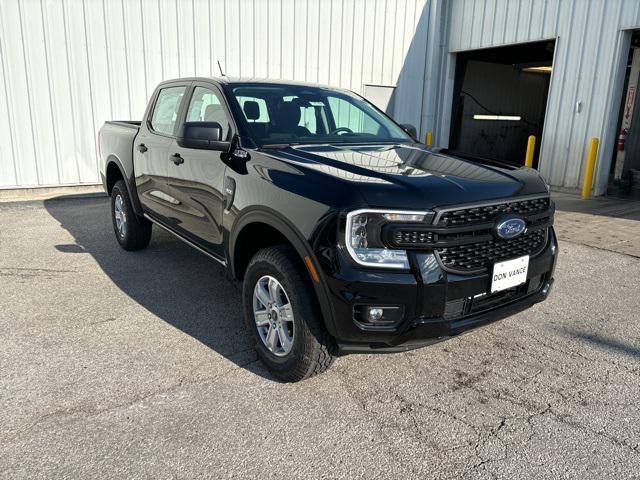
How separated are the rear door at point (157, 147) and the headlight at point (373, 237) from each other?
225 centimetres

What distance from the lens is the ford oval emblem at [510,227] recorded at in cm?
259

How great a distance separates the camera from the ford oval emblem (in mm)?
2590

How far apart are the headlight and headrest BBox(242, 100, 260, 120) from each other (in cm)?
150

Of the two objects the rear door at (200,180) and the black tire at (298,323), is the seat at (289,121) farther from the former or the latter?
the black tire at (298,323)

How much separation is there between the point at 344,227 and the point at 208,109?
2009mm

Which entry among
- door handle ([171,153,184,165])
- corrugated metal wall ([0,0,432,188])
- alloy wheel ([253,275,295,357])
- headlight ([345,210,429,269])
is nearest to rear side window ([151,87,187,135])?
door handle ([171,153,184,165])

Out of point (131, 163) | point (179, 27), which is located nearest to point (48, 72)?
point (179, 27)

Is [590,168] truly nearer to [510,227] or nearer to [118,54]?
[510,227]

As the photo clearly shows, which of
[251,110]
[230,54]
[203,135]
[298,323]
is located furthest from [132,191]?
[230,54]

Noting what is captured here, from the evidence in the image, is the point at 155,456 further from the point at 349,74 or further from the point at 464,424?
the point at 349,74

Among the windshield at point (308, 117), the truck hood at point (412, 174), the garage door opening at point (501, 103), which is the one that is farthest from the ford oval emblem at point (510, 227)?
the garage door opening at point (501, 103)

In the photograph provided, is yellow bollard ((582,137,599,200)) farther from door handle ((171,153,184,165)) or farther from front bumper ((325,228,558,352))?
door handle ((171,153,184,165))

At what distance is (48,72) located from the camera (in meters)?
8.23

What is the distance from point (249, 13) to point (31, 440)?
8843 millimetres
